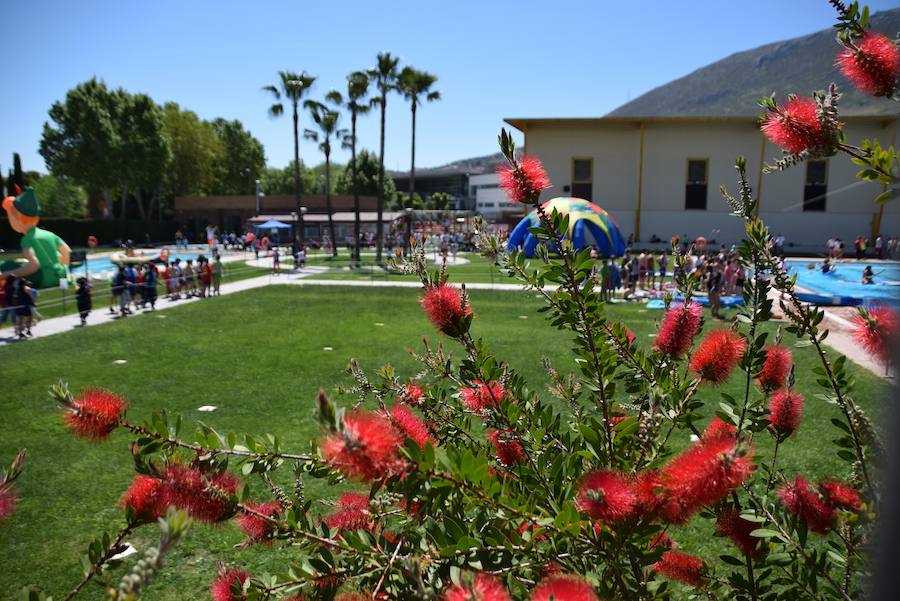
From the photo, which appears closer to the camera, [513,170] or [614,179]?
[513,170]

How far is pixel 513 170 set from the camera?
6.28ft

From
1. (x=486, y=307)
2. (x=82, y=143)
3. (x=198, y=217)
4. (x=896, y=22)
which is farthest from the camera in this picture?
(x=198, y=217)

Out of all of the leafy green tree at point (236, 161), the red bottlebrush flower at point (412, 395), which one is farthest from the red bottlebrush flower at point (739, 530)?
the leafy green tree at point (236, 161)

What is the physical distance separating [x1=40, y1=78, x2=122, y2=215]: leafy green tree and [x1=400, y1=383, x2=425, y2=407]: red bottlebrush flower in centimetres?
5650

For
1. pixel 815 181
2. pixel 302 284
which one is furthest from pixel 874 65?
pixel 815 181

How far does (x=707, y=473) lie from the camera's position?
134cm

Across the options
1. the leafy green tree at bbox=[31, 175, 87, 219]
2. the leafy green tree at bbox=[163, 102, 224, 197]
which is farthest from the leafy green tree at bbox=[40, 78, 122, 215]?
the leafy green tree at bbox=[31, 175, 87, 219]

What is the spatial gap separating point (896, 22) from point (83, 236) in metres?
59.0

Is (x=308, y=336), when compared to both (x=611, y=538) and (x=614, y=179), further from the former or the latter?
(x=614, y=179)

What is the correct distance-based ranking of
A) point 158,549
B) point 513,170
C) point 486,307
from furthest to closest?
point 486,307 → point 513,170 → point 158,549

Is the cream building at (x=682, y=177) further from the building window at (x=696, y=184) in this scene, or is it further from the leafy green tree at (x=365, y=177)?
the leafy green tree at (x=365, y=177)

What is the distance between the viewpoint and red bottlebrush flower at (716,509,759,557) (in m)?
1.99

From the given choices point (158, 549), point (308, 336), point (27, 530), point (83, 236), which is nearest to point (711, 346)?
point (158, 549)

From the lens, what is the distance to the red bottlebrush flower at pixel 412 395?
2.41m
